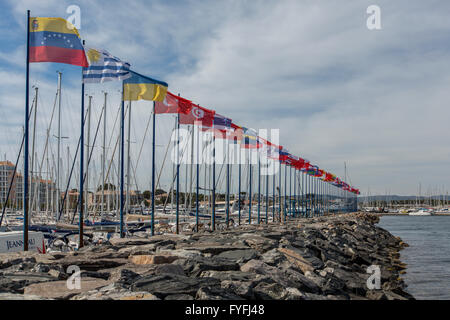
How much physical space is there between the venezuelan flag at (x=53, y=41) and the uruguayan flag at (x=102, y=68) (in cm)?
184

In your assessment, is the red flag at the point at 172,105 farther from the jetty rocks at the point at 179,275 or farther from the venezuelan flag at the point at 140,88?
the jetty rocks at the point at 179,275

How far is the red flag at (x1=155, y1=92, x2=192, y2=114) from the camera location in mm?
22906

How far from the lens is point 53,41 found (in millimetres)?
14758

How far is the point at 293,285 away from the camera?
11.4m

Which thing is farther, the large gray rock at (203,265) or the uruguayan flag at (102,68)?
the uruguayan flag at (102,68)

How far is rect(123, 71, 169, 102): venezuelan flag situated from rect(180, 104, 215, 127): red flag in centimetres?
502

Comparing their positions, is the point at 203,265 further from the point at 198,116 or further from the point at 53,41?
the point at 198,116

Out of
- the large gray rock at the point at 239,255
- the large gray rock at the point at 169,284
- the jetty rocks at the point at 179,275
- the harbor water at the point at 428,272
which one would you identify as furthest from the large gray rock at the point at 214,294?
the harbor water at the point at 428,272

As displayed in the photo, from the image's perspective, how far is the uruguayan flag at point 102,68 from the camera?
17188 millimetres

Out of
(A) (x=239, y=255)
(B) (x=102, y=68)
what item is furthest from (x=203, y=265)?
(B) (x=102, y=68)

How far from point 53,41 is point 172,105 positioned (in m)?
9.10
